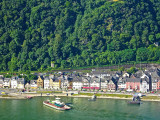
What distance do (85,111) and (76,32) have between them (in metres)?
69.3

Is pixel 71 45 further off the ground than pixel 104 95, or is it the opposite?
pixel 71 45

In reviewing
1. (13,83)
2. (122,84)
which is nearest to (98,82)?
(122,84)

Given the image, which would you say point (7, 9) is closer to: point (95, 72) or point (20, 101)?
point (95, 72)

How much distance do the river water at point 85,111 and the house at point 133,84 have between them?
31.8 feet

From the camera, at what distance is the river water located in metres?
69.8

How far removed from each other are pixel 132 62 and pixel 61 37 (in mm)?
27202

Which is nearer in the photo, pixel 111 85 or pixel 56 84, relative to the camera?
pixel 111 85

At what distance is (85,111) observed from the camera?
241ft

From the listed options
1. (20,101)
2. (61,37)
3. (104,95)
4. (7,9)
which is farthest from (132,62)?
(7,9)

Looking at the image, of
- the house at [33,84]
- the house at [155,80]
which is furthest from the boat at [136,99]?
the house at [33,84]

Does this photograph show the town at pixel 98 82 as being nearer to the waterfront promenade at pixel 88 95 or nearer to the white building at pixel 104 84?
the white building at pixel 104 84

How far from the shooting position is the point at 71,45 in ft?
430

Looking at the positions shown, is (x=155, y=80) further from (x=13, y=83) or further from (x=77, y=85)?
(x=13, y=83)

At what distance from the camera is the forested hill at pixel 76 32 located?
411ft
